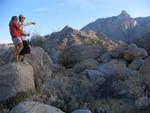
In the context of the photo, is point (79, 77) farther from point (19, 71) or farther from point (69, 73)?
point (19, 71)

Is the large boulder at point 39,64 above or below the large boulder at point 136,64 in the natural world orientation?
above

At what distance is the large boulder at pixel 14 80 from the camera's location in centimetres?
1507

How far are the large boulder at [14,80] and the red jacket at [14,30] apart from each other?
114cm


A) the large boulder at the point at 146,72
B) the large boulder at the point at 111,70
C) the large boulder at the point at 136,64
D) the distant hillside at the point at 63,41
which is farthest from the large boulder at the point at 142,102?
the distant hillside at the point at 63,41

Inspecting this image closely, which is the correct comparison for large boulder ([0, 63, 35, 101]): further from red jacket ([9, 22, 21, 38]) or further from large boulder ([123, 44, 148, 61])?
large boulder ([123, 44, 148, 61])

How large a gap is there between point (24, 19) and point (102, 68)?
5.22m

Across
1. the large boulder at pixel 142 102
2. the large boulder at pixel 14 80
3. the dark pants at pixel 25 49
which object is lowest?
the large boulder at pixel 142 102

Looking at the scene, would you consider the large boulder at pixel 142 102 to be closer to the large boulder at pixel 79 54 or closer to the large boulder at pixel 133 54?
the large boulder at pixel 133 54

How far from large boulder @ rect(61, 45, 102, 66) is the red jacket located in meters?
8.53

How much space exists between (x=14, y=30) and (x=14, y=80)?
201 centimetres

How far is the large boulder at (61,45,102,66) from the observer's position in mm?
24500

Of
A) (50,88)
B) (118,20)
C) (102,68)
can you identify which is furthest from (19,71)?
(118,20)

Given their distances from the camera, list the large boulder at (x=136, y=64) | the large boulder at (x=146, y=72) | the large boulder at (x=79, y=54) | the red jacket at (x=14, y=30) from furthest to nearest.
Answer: the large boulder at (x=79, y=54) < the large boulder at (x=136, y=64) < the red jacket at (x=14, y=30) < the large boulder at (x=146, y=72)

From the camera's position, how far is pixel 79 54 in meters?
24.8
